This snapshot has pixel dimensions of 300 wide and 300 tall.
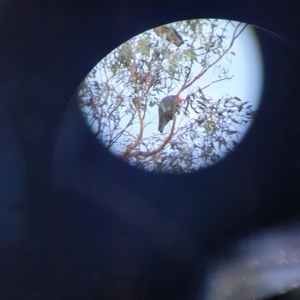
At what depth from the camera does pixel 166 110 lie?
5.41 meters

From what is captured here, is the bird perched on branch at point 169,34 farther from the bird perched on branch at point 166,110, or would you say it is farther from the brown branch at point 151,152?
the brown branch at point 151,152

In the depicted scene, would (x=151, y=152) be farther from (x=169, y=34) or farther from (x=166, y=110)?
(x=169, y=34)

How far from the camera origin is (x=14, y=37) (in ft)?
16.4

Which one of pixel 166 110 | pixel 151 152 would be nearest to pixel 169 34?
pixel 166 110

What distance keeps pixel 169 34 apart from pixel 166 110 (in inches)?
31.1

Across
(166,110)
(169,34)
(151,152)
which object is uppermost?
(169,34)

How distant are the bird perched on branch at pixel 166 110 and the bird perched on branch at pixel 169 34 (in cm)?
58

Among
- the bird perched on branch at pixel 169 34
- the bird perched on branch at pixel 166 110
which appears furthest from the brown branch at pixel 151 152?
the bird perched on branch at pixel 169 34

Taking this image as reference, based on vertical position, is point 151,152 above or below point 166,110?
below

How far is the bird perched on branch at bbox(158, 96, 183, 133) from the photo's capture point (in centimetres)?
541

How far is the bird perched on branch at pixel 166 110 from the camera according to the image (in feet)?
17.7

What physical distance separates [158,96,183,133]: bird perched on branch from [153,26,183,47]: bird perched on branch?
0.58 m

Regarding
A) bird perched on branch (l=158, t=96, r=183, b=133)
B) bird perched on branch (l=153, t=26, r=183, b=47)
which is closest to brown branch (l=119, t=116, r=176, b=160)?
bird perched on branch (l=158, t=96, r=183, b=133)

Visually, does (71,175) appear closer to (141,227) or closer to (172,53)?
(141,227)
